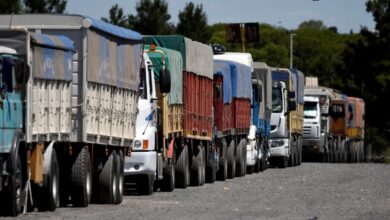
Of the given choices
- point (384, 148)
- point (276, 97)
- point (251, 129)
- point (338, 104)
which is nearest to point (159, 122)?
point (251, 129)

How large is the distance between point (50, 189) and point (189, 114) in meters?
12.7

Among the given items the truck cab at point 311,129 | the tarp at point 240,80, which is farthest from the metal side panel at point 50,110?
the truck cab at point 311,129

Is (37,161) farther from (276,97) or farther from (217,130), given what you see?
(276,97)

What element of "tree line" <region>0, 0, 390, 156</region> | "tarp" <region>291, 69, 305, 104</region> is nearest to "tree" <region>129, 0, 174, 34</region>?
"tree line" <region>0, 0, 390, 156</region>

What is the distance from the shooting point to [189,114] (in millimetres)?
36594

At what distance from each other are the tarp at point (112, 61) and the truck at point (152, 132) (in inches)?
38.6

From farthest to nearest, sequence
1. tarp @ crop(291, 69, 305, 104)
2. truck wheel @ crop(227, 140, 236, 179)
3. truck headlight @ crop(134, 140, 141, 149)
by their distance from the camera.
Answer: tarp @ crop(291, 69, 305, 104)
truck wheel @ crop(227, 140, 236, 179)
truck headlight @ crop(134, 140, 141, 149)

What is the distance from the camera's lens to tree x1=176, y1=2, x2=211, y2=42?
99.7 metres

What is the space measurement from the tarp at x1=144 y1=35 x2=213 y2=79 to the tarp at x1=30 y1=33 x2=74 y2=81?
11108mm

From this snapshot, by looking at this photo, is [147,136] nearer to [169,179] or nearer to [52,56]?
[169,179]

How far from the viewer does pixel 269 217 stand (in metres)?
23.7

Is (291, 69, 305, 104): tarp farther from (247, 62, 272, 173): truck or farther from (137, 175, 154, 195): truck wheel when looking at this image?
(137, 175, 154, 195): truck wheel

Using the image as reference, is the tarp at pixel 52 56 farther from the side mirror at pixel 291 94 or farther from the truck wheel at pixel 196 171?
the side mirror at pixel 291 94

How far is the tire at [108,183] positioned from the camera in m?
27.0
